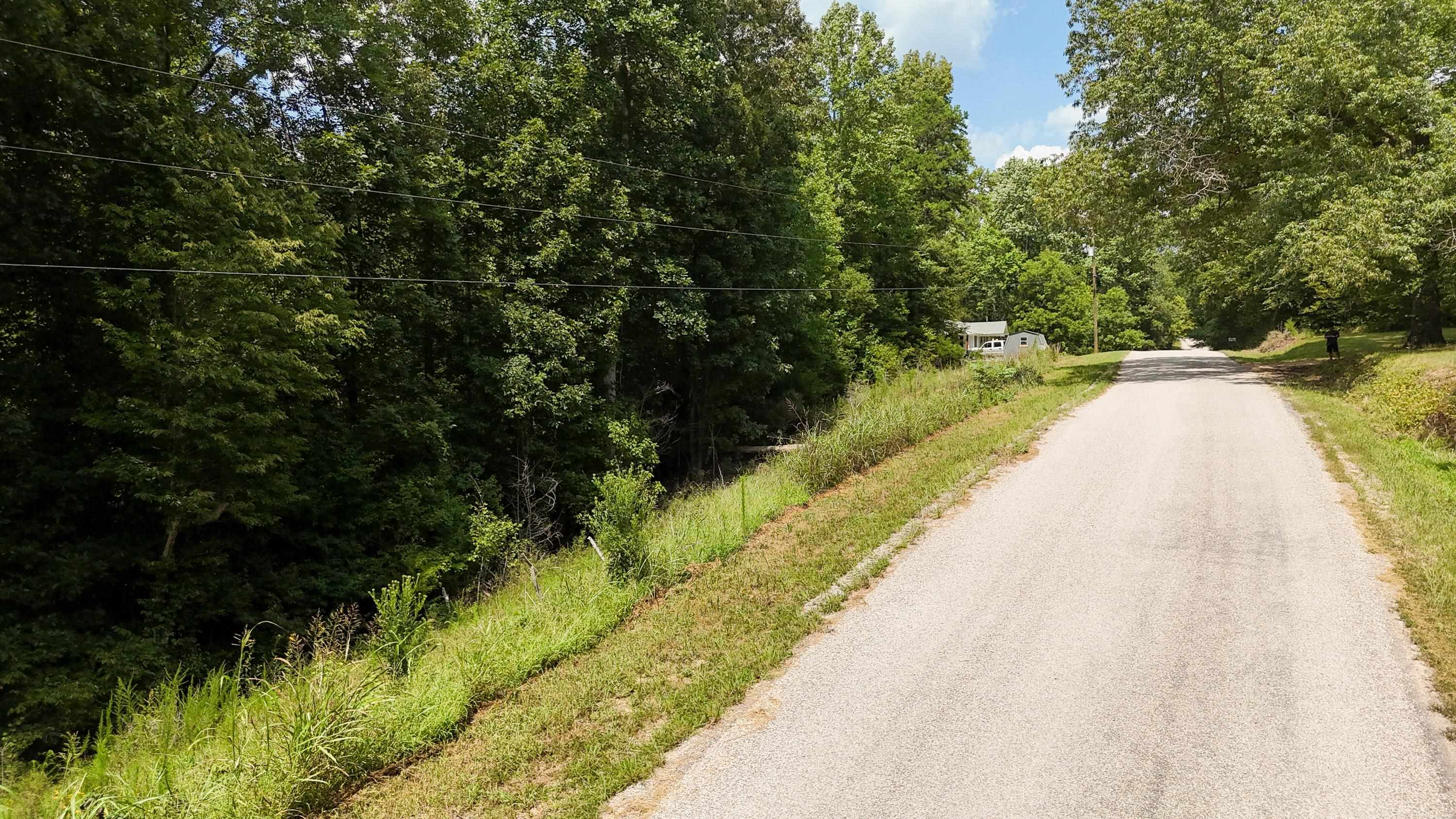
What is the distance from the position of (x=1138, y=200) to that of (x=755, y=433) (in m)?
13.9

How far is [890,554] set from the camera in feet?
24.0

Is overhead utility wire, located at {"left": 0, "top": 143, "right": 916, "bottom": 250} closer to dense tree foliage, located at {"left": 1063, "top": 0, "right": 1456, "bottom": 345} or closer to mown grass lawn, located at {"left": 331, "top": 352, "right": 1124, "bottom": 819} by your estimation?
mown grass lawn, located at {"left": 331, "top": 352, "right": 1124, "bottom": 819}

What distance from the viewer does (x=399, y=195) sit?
1281 centimetres

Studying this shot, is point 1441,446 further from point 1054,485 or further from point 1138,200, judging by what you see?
point 1138,200

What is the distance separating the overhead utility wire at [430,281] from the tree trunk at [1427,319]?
17.4 m

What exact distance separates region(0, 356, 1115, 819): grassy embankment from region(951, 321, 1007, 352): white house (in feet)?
121

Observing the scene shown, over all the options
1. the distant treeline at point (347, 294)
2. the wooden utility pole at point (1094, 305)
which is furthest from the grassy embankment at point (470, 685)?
the wooden utility pole at point (1094, 305)

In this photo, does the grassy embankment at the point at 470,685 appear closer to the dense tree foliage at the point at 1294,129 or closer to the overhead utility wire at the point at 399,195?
the overhead utility wire at the point at 399,195

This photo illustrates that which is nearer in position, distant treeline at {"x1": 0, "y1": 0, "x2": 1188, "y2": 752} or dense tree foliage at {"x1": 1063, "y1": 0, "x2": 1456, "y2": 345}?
distant treeline at {"x1": 0, "y1": 0, "x2": 1188, "y2": 752}

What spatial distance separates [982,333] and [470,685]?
44.3 m

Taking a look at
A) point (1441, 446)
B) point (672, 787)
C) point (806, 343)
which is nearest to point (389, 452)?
point (672, 787)

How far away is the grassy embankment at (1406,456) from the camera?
5.32 meters

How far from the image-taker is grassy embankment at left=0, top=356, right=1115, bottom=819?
403 centimetres

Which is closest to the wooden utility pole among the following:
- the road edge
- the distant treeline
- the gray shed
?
the gray shed
